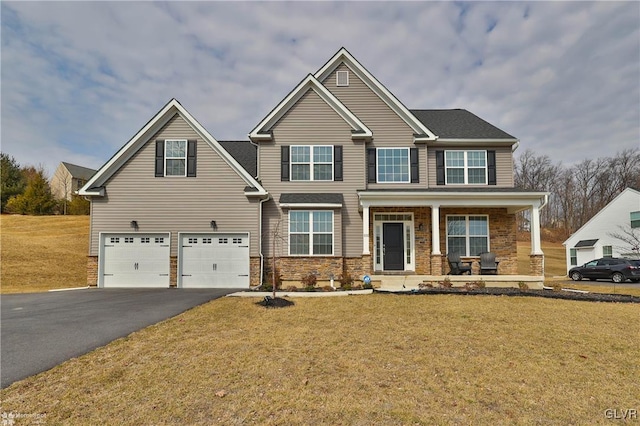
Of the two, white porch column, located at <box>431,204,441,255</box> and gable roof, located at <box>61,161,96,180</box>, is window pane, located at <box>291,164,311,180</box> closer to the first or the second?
white porch column, located at <box>431,204,441,255</box>

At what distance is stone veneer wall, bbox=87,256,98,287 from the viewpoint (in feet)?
46.9

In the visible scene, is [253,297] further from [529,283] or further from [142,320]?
[529,283]

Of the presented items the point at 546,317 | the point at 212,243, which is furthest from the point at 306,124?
the point at 546,317

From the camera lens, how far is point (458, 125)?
54.3 ft

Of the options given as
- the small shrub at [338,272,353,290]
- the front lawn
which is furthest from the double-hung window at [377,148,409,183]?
the front lawn

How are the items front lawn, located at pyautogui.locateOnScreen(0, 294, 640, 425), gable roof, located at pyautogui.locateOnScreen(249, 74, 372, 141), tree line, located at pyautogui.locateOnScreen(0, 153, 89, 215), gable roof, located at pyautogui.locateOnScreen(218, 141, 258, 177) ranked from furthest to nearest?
1. tree line, located at pyautogui.locateOnScreen(0, 153, 89, 215)
2. gable roof, located at pyautogui.locateOnScreen(218, 141, 258, 177)
3. gable roof, located at pyautogui.locateOnScreen(249, 74, 372, 141)
4. front lawn, located at pyautogui.locateOnScreen(0, 294, 640, 425)

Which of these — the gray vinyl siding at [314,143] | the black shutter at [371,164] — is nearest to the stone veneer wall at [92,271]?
the gray vinyl siding at [314,143]

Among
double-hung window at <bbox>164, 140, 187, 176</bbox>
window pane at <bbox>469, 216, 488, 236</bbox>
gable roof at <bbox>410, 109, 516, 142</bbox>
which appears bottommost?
window pane at <bbox>469, 216, 488, 236</bbox>

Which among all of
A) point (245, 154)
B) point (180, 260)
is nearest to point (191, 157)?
point (245, 154)

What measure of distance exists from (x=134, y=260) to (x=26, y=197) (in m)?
32.6

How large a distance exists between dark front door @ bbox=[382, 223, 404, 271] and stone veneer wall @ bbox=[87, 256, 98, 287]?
40.0 ft

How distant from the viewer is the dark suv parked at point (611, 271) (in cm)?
1959

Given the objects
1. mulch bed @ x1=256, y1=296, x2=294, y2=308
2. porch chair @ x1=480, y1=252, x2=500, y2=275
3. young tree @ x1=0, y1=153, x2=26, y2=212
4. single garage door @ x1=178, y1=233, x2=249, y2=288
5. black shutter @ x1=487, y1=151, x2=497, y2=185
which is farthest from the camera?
young tree @ x1=0, y1=153, x2=26, y2=212

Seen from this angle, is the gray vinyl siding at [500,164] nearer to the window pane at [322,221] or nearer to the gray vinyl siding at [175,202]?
the window pane at [322,221]
